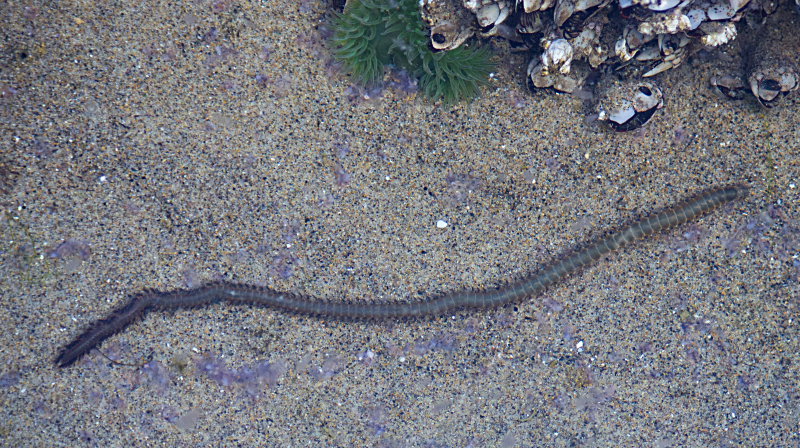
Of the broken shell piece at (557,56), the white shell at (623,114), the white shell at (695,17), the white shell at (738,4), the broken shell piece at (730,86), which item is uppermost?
the white shell at (738,4)

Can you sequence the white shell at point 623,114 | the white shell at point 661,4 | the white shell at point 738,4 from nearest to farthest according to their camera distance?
the white shell at point 661,4
the white shell at point 738,4
the white shell at point 623,114

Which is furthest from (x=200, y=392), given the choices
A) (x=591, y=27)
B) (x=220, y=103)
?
(x=591, y=27)

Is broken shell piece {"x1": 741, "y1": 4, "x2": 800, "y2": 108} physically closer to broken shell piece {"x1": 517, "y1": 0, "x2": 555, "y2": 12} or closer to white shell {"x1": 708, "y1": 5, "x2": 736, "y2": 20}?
white shell {"x1": 708, "y1": 5, "x2": 736, "y2": 20}

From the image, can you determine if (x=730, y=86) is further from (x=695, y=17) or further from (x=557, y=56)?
(x=557, y=56)

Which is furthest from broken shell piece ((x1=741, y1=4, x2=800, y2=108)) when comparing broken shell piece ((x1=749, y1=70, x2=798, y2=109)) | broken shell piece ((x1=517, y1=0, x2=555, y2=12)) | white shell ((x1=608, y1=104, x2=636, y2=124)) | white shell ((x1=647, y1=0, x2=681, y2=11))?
broken shell piece ((x1=517, y1=0, x2=555, y2=12))

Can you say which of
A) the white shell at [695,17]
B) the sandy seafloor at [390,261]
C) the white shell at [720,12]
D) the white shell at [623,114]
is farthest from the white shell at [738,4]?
the white shell at [623,114]

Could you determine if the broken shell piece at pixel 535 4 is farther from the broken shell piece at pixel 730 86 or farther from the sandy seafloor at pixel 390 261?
the broken shell piece at pixel 730 86
